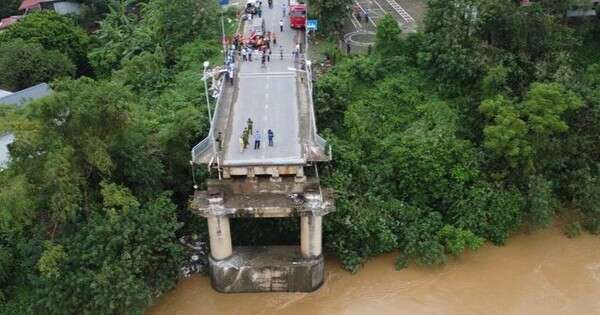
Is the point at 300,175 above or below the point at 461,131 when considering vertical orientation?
below

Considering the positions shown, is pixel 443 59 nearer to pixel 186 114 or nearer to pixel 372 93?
pixel 372 93

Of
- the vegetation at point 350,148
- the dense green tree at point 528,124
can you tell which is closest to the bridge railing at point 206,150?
the vegetation at point 350,148

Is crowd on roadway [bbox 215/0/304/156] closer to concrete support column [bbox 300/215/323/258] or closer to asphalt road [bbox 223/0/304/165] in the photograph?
asphalt road [bbox 223/0/304/165]

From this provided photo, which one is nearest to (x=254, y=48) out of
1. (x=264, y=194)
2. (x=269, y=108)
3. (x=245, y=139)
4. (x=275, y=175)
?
(x=269, y=108)

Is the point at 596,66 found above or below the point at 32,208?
above

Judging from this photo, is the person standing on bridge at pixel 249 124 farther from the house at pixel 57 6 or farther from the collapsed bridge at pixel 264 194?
the house at pixel 57 6

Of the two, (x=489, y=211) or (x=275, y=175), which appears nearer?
(x=275, y=175)

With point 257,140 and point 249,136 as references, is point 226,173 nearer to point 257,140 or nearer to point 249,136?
point 257,140

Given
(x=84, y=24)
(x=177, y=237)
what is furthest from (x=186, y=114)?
(x=84, y=24)
